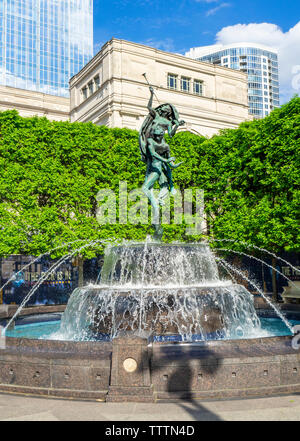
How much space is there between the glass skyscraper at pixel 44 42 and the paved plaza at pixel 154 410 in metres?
109

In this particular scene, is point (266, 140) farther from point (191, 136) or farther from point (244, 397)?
point (244, 397)

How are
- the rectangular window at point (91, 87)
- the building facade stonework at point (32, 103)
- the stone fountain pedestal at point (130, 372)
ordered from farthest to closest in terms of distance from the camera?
the building facade stonework at point (32, 103)
the rectangular window at point (91, 87)
the stone fountain pedestal at point (130, 372)

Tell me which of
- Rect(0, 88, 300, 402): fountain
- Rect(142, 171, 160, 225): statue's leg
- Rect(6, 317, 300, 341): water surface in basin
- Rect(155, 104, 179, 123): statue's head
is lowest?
Rect(6, 317, 300, 341): water surface in basin

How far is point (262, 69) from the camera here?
5679 inches

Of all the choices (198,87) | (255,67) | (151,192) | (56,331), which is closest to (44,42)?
(255,67)

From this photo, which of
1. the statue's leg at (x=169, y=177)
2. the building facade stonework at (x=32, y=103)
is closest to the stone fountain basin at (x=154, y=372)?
the statue's leg at (x=169, y=177)

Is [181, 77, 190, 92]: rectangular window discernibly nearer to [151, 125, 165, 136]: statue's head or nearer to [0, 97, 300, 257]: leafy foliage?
[0, 97, 300, 257]: leafy foliage

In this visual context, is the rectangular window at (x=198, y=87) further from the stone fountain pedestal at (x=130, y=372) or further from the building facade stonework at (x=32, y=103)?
the stone fountain pedestal at (x=130, y=372)

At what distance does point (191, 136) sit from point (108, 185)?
7469mm

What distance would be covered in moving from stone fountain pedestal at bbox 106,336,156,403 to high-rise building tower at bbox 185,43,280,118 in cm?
14288

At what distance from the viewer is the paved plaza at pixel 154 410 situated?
18.9ft

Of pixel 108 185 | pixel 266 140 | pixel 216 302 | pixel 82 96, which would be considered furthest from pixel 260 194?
pixel 82 96

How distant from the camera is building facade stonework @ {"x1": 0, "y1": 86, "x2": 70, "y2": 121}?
50581 mm

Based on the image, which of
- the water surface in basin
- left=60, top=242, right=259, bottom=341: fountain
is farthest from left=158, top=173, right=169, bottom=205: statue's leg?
the water surface in basin
